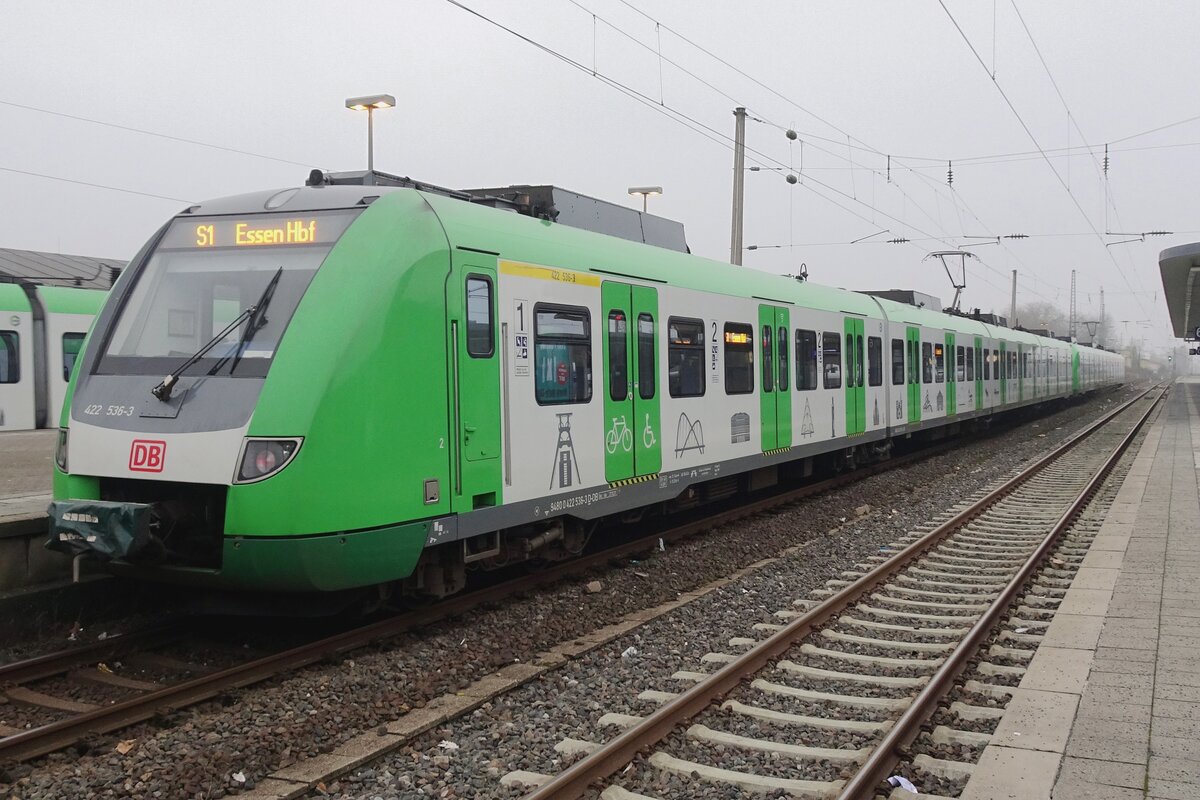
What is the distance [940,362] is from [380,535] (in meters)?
17.5

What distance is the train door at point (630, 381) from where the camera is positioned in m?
9.12

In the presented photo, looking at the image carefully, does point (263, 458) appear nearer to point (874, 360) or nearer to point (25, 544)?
point (25, 544)

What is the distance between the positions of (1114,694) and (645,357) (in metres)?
5.14

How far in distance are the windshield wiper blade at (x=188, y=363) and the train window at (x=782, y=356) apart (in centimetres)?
A: 779

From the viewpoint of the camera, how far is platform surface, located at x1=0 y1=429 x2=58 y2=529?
784 centimetres

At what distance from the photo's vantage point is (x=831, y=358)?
15.1m

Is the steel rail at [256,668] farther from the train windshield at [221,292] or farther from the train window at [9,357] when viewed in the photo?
the train window at [9,357]

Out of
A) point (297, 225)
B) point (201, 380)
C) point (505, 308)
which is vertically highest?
point (297, 225)

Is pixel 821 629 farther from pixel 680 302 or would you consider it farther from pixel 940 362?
pixel 940 362

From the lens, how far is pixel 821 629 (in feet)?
24.6

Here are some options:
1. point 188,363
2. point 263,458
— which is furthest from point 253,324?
point 263,458

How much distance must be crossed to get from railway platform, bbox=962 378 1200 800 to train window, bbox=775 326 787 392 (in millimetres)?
4107

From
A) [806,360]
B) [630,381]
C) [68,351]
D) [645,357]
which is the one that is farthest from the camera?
[68,351]

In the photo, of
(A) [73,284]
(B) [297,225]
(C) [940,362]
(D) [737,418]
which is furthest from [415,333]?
(C) [940,362]
